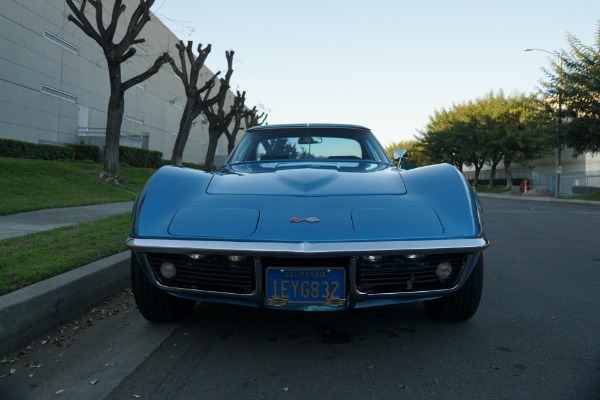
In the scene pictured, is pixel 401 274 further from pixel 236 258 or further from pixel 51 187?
pixel 51 187

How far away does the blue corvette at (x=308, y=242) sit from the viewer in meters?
2.54

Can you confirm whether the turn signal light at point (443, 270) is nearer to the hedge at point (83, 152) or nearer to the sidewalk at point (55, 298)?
the sidewalk at point (55, 298)

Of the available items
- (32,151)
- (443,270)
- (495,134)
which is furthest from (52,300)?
(495,134)

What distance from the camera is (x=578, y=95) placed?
84.3 feet

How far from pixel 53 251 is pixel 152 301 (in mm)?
2074

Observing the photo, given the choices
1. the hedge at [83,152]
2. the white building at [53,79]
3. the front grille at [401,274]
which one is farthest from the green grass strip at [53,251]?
the white building at [53,79]

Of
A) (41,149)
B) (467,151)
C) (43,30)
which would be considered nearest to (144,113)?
(43,30)

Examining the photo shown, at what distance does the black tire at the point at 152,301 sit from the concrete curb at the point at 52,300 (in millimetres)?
584

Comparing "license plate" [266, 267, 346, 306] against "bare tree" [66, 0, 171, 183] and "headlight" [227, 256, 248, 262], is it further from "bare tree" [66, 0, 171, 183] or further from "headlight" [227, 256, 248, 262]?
"bare tree" [66, 0, 171, 183]

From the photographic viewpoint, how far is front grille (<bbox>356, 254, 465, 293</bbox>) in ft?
8.52

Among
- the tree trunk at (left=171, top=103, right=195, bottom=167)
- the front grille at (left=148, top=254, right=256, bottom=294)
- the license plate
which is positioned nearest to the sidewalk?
the front grille at (left=148, top=254, right=256, bottom=294)

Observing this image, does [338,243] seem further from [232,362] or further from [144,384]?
[144,384]

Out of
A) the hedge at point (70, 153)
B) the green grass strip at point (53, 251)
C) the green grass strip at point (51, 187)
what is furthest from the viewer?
the hedge at point (70, 153)

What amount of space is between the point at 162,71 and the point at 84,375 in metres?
38.0
